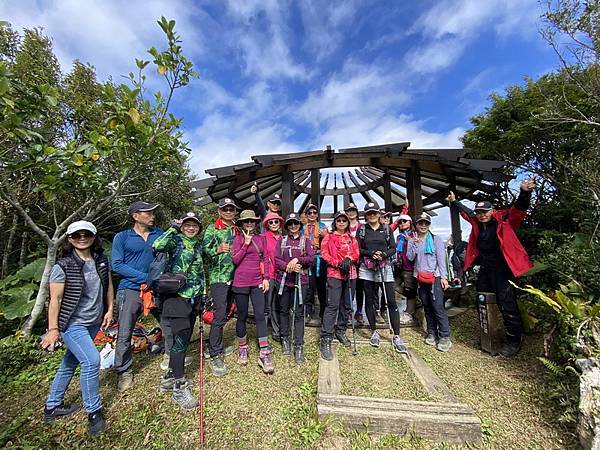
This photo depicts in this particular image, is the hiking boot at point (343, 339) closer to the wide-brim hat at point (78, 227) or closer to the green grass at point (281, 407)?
the green grass at point (281, 407)

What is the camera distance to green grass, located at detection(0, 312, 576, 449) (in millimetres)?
2674

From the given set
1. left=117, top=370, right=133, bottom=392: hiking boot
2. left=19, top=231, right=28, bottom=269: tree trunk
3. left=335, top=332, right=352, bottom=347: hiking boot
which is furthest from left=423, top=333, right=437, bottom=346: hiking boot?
left=19, top=231, right=28, bottom=269: tree trunk

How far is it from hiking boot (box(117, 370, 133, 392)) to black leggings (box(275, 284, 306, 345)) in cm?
235

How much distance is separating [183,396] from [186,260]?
1693 mm

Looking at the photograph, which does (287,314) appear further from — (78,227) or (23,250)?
(23,250)

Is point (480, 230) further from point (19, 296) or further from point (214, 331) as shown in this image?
point (19, 296)

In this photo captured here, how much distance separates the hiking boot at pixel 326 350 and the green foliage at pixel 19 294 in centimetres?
583

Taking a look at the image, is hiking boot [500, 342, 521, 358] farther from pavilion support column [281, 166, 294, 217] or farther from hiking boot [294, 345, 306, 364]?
pavilion support column [281, 166, 294, 217]

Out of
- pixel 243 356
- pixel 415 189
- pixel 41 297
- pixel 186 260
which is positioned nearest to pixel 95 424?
pixel 243 356

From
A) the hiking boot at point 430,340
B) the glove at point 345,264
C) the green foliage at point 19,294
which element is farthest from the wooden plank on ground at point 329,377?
the green foliage at point 19,294

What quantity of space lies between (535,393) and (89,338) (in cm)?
550

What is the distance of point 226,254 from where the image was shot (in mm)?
3891

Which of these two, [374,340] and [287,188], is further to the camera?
[287,188]

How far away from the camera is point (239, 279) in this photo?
3887mm
